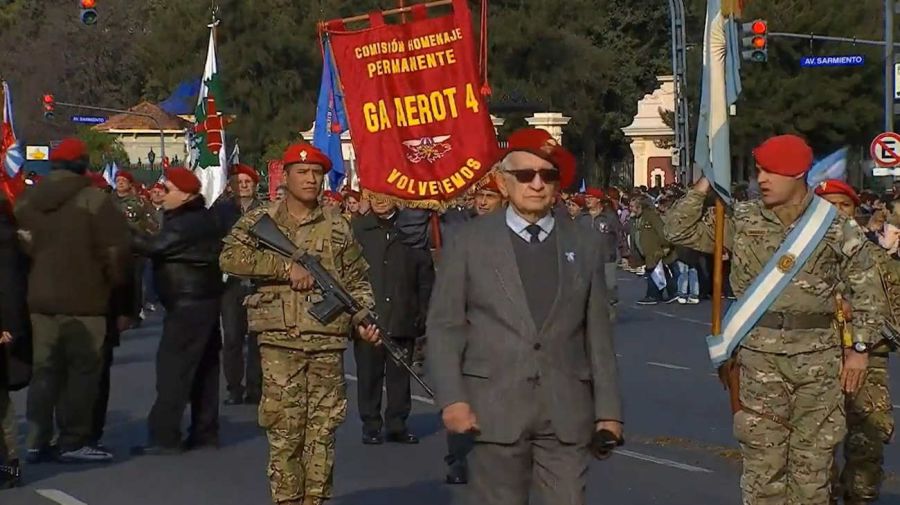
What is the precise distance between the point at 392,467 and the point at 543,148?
5445mm

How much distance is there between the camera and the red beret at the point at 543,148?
684 centimetres

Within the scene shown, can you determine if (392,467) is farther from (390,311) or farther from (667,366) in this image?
(667,366)

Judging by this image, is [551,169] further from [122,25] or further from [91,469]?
[122,25]

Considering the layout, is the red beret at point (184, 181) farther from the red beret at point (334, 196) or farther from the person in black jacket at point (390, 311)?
the red beret at point (334, 196)

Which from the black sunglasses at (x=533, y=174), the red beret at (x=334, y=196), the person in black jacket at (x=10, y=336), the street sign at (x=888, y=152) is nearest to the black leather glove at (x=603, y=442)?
the black sunglasses at (x=533, y=174)

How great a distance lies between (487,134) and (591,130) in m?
56.4

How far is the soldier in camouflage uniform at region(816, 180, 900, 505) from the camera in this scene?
9.36 metres

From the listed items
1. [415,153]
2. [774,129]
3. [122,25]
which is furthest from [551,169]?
[122,25]

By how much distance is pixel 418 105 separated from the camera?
57.3 feet

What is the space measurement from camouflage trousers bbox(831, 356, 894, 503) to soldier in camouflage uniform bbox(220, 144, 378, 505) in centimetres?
250

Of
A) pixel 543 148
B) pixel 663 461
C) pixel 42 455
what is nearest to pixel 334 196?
pixel 42 455

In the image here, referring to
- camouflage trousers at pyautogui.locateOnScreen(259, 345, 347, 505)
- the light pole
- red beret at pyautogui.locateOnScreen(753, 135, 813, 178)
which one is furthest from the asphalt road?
the light pole

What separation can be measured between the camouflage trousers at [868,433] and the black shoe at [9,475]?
4.98 metres

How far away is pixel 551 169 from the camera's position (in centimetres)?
682
